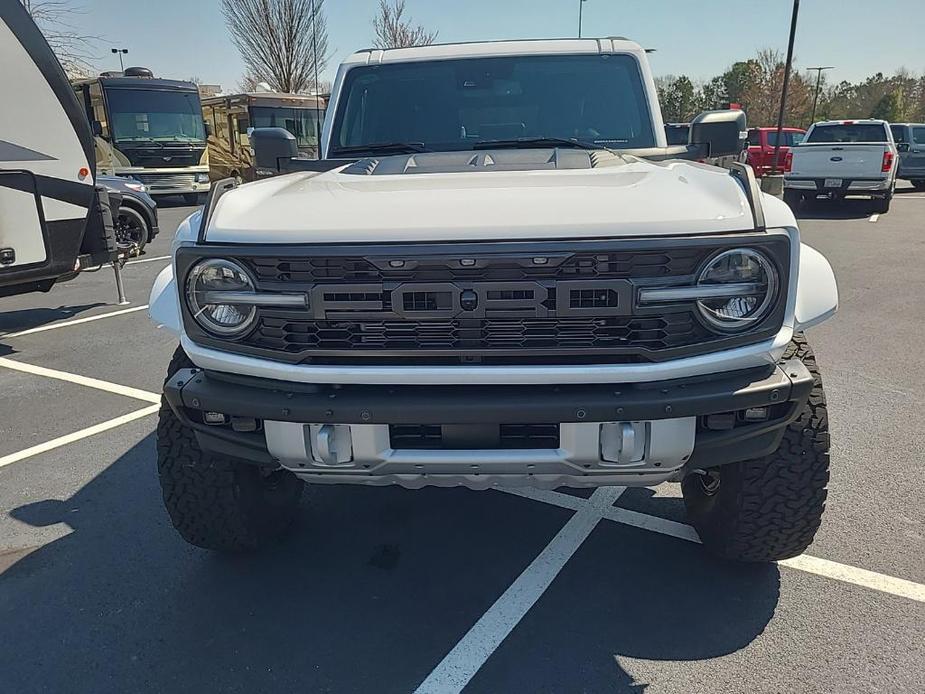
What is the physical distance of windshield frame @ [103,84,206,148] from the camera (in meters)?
16.4

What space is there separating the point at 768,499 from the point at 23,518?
3144 mm

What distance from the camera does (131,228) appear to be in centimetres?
946

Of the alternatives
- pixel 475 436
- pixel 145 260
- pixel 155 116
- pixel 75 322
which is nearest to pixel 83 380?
pixel 75 322

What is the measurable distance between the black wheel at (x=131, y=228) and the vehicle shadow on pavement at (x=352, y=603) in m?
6.65

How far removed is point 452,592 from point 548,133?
2307 mm

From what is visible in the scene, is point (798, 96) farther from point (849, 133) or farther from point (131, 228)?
point (131, 228)

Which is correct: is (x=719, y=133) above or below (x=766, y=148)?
above

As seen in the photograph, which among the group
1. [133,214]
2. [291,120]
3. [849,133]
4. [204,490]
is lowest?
[204,490]

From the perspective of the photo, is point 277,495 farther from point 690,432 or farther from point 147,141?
point 147,141

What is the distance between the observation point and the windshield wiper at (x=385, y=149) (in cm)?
360

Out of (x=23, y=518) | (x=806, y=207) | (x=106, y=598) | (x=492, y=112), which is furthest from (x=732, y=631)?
(x=806, y=207)

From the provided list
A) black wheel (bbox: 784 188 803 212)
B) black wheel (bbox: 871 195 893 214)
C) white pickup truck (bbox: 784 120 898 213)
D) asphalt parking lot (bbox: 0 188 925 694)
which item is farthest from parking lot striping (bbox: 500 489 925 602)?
black wheel (bbox: 871 195 893 214)

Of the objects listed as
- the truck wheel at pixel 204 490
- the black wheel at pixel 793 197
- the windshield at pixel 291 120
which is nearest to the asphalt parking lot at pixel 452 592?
the truck wheel at pixel 204 490

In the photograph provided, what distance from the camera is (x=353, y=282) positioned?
82.9 inches
